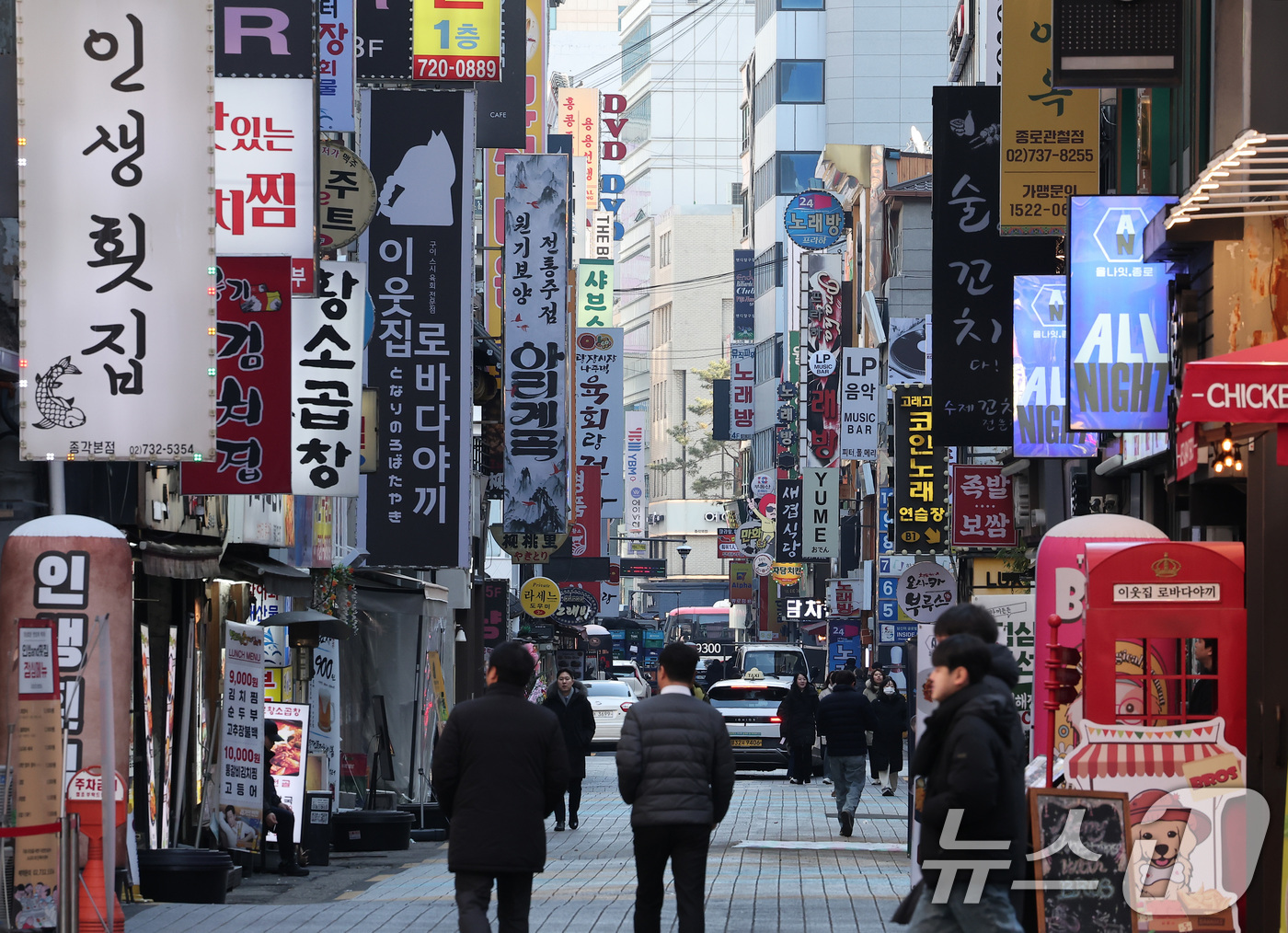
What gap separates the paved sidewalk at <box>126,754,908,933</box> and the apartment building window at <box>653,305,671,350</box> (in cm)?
10643

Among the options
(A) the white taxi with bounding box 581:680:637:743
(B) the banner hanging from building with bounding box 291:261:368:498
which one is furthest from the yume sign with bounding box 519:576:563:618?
(B) the banner hanging from building with bounding box 291:261:368:498

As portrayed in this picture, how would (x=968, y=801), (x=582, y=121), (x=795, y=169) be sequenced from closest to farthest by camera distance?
1. (x=968, y=801)
2. (x=582, y=121)
3. (x=795, y=169)

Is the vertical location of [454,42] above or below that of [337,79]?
above

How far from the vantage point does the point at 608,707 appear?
41719mm

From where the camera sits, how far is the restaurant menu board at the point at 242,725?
16.8 meters

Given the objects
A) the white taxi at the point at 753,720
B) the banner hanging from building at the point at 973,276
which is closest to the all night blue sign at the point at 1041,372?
the banner hanging from building at the point at 973,276

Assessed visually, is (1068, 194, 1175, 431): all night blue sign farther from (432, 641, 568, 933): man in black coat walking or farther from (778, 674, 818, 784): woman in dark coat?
(778, 674, 818, 784): woman in dark coat

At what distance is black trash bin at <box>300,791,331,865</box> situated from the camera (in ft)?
61.4

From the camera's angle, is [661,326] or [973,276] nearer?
[973,276]

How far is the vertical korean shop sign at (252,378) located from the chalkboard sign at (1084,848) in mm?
6723

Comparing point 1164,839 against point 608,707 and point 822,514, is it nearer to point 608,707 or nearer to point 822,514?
point 608,707

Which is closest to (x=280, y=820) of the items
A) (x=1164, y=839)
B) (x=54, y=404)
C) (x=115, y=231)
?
(x=54, y=404)

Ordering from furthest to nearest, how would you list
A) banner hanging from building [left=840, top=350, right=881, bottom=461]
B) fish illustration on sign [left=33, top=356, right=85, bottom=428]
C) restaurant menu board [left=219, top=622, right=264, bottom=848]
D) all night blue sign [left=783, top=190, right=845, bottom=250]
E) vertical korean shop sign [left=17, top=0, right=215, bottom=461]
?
all night blue sign [left=783, top=190, right=845, bottom=250]
banner hanging from building [left=840, top=350, right=881, bottom=461]
restaurant menu board [left=219, top=622, right=264, bottom=848]
vertical korean shop sign [left=17, top=0, right=215, bottom=461]
fish illustration on sign [left=33, top=356, right=85, bottom=428]

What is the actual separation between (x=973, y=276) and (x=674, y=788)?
1217 cm
